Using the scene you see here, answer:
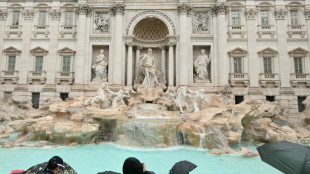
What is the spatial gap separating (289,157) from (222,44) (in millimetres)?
17528

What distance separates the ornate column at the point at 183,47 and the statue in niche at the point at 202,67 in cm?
109

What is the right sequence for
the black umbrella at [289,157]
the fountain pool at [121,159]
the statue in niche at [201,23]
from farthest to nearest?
1. the statue in niche at [201,23]
2. the fountain pool at [121,159]
3. the black umbrella at [289,157]

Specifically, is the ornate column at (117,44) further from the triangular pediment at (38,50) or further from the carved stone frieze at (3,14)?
the carved stone frieze at (3,14)

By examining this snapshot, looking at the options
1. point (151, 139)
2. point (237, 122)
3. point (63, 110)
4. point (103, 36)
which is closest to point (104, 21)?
point (103, 36)

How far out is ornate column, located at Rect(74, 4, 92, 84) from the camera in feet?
63.8

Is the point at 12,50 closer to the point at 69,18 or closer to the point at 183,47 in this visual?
the point at 69,18

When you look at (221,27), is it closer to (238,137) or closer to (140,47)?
(140,47)

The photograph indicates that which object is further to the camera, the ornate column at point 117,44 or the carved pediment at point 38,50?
the carved pediment at point 38,50

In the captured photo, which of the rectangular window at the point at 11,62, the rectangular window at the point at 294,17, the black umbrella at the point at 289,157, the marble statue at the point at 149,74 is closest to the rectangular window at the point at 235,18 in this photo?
the rectangular window at the point at 294,17

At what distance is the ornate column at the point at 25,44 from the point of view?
66.4ft

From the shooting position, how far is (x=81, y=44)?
19.8 metres

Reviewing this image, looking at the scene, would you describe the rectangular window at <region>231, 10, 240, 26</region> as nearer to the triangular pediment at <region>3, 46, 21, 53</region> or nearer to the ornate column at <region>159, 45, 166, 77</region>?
the ornate column at <region>159, 45, 166, 77</region>

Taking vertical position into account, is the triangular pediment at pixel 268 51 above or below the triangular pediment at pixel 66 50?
below

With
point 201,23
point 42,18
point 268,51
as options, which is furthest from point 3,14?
point 268,51
